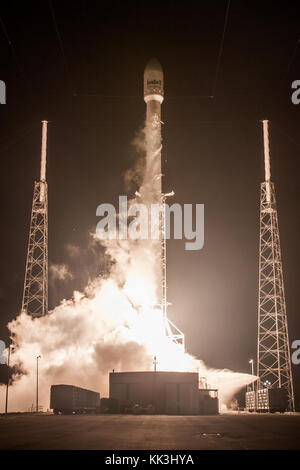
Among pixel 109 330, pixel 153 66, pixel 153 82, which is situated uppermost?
pixel 153 66

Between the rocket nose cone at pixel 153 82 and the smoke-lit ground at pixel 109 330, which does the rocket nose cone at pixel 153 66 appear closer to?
the rocket nose cone at pixel 153 82

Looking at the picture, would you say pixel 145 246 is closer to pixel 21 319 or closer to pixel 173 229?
pixel 173 229

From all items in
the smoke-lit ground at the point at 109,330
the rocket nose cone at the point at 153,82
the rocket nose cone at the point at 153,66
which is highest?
the rocket nose cone at the point at 153,66

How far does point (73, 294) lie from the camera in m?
76.9

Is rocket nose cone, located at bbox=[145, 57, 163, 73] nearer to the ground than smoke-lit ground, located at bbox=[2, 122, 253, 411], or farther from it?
farther from it

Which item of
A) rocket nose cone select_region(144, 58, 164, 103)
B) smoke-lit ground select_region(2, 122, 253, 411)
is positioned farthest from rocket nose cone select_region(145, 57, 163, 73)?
smoke-lit ground select_region(2, 122, 253, 411)

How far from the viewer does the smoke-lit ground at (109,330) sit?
71750 millimetres

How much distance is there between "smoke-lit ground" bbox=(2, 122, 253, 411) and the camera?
7175 cm

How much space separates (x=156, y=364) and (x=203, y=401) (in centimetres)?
744

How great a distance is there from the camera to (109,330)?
74750 mm

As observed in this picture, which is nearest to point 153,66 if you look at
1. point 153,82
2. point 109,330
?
point 153,82

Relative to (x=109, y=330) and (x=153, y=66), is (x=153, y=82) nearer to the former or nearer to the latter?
(x=153, y=66)

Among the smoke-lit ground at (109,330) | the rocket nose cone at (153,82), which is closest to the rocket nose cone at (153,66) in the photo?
the rocket nose cone at (153,82)

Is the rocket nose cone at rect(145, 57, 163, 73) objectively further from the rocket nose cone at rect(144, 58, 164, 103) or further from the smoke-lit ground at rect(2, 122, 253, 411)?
the smoke-lit ground at rect(2, 122, 253, 411)
